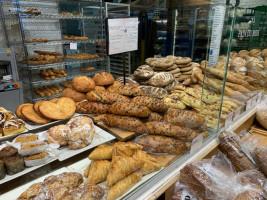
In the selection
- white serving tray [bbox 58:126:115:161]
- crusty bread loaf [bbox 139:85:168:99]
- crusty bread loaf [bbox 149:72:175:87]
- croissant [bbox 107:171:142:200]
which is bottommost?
croissant [bbox 107:171:142:200]

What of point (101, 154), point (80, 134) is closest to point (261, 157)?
point (101, 154)

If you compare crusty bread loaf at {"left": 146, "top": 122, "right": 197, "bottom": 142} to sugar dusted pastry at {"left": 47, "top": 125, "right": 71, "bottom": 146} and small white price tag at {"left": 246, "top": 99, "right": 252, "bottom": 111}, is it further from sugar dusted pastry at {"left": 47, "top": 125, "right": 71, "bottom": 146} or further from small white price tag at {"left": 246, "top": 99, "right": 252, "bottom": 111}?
small white price tag at {"left": 246, "top": 99, "right": 252, "bottom": 111}

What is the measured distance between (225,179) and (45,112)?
1.19 m

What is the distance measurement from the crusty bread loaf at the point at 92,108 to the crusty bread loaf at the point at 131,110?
0.50 ft

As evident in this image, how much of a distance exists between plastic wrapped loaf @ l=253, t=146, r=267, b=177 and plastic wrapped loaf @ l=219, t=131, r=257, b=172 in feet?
0.13

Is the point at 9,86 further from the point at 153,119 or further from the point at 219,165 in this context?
the point at 219,165

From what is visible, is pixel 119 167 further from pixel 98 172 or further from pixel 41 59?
pixel 41 59

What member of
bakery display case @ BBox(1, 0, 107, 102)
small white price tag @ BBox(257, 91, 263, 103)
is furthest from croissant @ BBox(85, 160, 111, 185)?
bakery display case @ BBox(1, 0, 107, 102)

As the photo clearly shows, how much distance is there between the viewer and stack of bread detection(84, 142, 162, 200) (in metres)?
0.89

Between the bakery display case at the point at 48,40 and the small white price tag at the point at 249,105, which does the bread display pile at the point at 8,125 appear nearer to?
the small white price tag at the point at 249,105

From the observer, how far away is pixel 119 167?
90cm

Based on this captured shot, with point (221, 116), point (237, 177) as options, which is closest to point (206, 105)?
point (221, 116)

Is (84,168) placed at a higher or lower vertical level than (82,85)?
lower

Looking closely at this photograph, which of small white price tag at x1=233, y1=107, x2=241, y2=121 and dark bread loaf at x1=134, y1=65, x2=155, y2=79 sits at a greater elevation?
dark bread loaf at x1=134, y1=65, x2=155, y2=79
